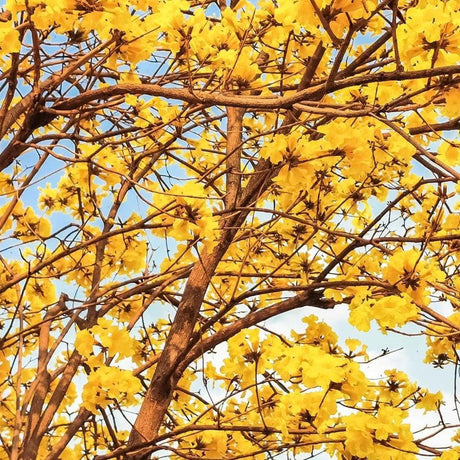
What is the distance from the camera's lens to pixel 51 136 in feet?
6.92

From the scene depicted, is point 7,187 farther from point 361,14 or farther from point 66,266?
point 361,14

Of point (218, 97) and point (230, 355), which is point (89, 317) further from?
point (218, 97)

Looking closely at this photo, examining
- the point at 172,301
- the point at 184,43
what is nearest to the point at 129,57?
the point at 184,43

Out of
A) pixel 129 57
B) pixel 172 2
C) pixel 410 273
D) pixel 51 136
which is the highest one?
pixel 172 2

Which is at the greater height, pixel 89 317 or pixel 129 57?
pixel 129 57

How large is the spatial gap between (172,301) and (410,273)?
211 centimetres

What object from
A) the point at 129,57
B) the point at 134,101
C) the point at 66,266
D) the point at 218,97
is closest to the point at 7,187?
the point at 66,266

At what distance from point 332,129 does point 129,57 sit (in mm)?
753

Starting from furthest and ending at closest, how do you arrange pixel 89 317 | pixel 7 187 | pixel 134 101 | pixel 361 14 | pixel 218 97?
pixel 89 317, pixel 7 187, pixel 134 101, pixel 218 97, pixel 361 14

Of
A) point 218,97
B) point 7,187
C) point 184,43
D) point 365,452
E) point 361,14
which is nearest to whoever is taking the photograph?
point 361,14

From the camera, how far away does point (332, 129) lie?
1900 millimetres

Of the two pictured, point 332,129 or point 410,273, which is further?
point 410,273

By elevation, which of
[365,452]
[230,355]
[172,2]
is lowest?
[365,452]

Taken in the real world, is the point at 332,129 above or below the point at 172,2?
below
